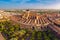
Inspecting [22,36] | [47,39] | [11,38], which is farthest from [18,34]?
[47,39]

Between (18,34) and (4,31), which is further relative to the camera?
(4,31)

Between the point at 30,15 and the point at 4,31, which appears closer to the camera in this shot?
the point at 4,31

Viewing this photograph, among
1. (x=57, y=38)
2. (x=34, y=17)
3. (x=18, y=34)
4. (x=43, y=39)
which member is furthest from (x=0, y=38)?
(x=34, y=17)

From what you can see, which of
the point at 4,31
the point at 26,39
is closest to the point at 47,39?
the point at 26,39

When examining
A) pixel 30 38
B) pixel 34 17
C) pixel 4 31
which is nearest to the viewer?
pixel 30 38

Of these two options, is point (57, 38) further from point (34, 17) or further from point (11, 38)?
point (34, 17)

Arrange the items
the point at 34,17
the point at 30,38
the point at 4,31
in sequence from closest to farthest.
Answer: the point at 30,38
the point at 4,31
the point at 34,17

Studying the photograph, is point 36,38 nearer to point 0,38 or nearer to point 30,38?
point 30,38

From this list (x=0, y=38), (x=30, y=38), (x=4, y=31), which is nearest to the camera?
(x=0, y=38)
